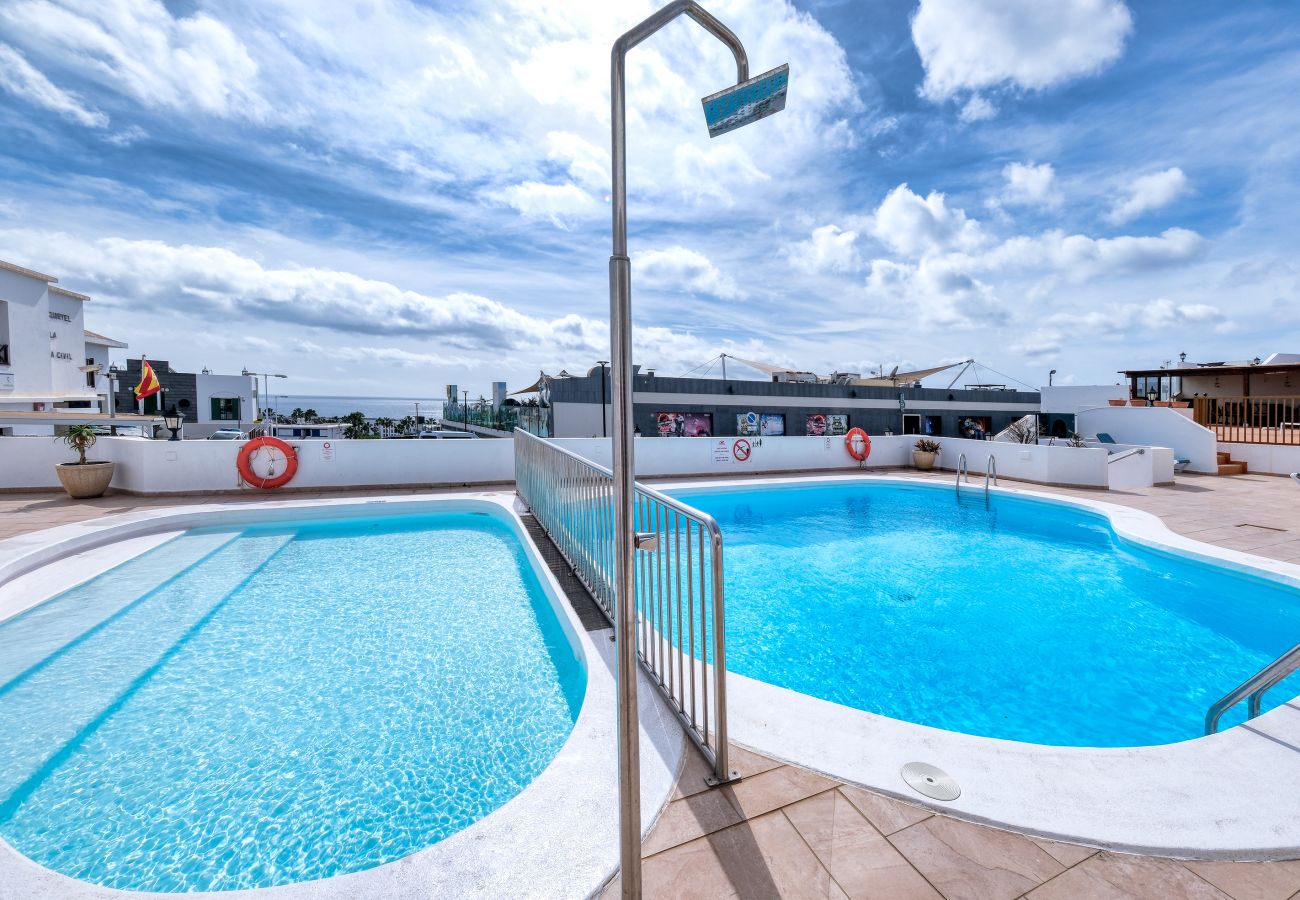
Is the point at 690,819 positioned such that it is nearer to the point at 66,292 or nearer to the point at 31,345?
the point at 31,345

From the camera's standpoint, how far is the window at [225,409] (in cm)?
3481

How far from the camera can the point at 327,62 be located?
17.4ft

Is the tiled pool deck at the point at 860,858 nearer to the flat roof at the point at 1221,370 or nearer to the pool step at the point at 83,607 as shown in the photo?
the pool step at the point at 83,607

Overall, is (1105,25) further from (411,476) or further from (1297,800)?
(411,476)

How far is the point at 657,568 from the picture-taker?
90.0 inches

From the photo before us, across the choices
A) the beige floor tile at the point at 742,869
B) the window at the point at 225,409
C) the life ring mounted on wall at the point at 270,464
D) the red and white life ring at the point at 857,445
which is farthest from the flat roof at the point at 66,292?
the beige floor tile at the point at 742,869

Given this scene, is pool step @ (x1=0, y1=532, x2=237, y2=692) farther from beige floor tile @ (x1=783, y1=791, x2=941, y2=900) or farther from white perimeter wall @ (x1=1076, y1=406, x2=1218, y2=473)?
white perimeter wall @ (x1=1076, y1=406, x2=1218, y2=473)

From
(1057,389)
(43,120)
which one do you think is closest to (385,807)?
(43,120)

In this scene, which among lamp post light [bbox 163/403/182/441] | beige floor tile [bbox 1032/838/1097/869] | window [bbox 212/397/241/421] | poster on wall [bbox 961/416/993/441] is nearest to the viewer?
beige floor tile [bbox 1032/838/1097/869]

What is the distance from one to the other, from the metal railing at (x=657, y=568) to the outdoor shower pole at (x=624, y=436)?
12cm

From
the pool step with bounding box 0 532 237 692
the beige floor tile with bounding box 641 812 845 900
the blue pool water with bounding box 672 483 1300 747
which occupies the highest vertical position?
the beige floor tile with bounding box 641 812 845 900

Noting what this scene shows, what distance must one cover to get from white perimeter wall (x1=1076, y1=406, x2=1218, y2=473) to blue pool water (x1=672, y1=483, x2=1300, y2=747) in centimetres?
690

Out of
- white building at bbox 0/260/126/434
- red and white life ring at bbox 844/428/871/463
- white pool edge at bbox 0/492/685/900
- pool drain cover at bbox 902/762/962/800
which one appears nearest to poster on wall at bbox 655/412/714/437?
red and white life ring at bbox 844/428/871/463

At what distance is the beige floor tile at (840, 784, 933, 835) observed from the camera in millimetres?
1584
